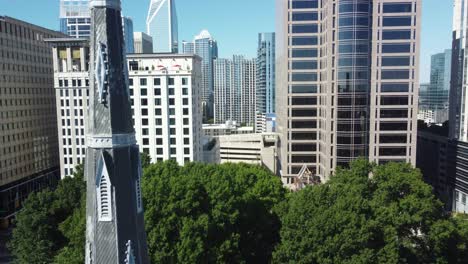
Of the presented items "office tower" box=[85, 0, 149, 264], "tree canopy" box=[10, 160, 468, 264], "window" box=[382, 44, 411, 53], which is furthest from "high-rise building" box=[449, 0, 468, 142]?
"office tower" box=[85, 0, 149, 264]

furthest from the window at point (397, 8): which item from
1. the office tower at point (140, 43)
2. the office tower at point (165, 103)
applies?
the office tower at point (140, 43)

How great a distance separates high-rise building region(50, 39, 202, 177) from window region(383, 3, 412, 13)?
32.2 metres

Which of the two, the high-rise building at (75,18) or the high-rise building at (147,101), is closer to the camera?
the high-rise building at (147,101)

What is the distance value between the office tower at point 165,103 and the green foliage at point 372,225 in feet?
110

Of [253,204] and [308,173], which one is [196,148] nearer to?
[308,173]

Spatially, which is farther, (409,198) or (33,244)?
(33,244)

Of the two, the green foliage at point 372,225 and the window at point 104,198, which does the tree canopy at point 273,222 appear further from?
the window at point 104,198

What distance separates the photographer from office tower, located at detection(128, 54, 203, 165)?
60.0m

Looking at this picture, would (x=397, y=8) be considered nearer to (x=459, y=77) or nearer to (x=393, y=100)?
(x=393, y=100)

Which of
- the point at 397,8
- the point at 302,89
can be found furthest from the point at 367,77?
the point at 302,89

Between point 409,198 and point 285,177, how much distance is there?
126 ft

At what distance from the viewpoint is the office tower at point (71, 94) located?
59.6 meters

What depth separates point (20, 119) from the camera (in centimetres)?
5712

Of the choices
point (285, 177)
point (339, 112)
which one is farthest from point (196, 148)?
point (339, 112)
